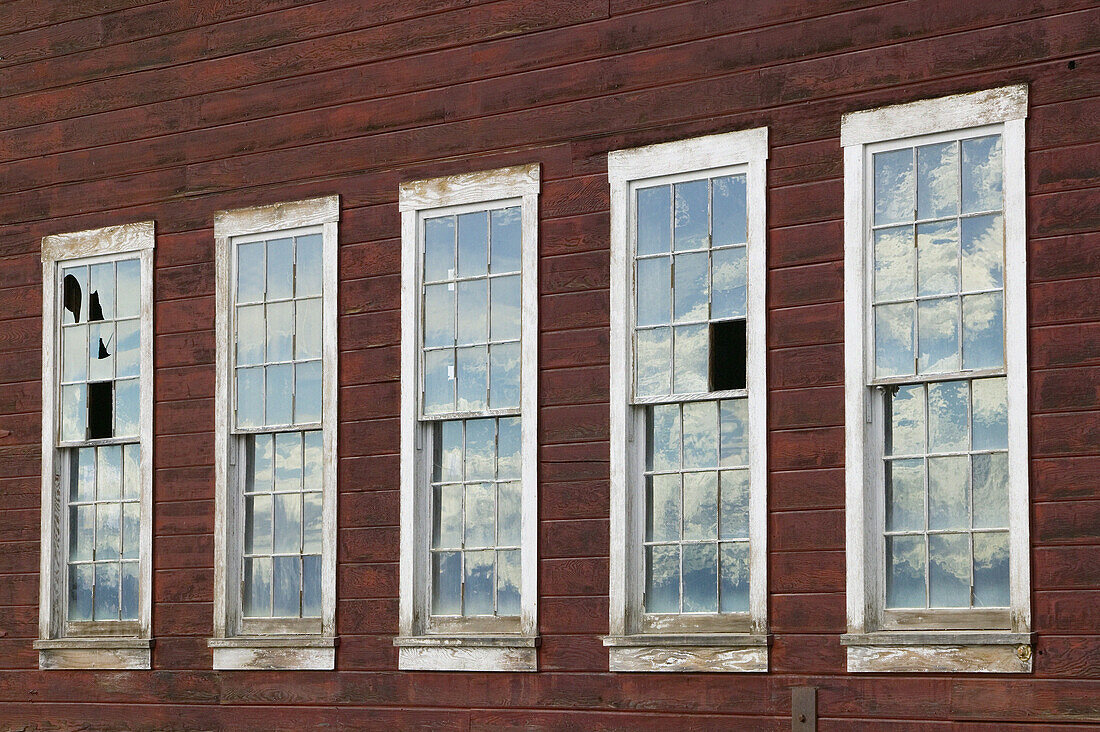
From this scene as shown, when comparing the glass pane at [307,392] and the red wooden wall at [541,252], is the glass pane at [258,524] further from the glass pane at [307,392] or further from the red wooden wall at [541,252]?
the glass pane at [307,392]

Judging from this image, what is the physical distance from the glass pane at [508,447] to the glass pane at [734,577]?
4.75 ft

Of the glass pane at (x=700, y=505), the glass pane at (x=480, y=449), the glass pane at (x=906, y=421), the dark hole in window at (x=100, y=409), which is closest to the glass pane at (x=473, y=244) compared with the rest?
the glass pane at (x=480, y=449)

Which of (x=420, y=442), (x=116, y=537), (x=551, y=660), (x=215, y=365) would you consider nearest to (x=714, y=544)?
(x=551, y=660)

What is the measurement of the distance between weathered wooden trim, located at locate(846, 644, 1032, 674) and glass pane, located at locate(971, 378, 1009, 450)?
1.00 meters

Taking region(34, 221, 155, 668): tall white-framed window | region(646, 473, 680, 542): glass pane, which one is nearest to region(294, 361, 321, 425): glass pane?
region(34, 221, 155, 668): tall white-framed window

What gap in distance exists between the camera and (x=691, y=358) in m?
10.1

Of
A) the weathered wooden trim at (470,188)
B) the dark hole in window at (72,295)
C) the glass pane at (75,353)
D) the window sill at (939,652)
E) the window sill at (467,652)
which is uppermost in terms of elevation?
the weathered wooden trim at (470,188)

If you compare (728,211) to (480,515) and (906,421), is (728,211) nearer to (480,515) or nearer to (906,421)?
(906,421)

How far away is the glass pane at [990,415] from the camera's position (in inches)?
356

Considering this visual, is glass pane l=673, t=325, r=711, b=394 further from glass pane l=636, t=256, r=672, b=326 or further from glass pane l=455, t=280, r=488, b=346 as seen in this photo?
glass pane l=455, t=280, r=488, b=346

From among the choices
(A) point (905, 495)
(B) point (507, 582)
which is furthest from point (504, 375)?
(A) point (905, 495)

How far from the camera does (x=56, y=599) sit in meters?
12.5

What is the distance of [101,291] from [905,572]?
19.9 ft

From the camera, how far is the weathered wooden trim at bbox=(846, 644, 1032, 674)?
8.79 m
